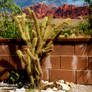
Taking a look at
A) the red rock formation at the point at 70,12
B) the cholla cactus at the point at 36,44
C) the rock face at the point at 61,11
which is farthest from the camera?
the rock face at the point at 61,11

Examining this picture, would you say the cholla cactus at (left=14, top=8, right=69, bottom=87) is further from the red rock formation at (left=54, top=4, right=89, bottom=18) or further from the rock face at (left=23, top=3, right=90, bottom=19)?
the rock face at (left=23, top=3, right=90, bottom=19)

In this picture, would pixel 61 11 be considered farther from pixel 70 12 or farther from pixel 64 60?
pixel 64 60

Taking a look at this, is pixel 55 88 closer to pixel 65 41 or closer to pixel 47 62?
pixel 47 62

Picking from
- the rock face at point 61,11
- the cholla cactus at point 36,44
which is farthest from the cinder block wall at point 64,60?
the rock face at point 61,11

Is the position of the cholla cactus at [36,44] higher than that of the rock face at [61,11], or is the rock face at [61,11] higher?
the rock face at [61,11]

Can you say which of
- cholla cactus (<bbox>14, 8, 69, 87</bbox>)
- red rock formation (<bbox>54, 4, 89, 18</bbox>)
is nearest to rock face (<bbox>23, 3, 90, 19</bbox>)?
red rock formation (<bbox>54, 4, 89, 18</bbox>)

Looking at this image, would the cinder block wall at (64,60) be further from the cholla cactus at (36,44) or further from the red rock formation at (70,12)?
the red rock formation at (70,12)

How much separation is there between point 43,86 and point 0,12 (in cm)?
191

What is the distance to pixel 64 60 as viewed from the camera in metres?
3.18

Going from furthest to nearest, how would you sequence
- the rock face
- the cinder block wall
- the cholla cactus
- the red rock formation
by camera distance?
the rock face → the red rock formation → the cinder block wall → the cholla cactus

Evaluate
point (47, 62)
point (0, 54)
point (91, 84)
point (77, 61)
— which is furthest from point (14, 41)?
point (91, 84)

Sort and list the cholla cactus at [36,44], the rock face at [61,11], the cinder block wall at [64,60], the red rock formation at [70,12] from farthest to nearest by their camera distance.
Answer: the rock face at [61,11] < the red rock formation at [70,12] < the cinder block wall at [64,60] < the cholla cactus at [36,44]

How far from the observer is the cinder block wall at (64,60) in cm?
314

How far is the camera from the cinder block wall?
314cm
